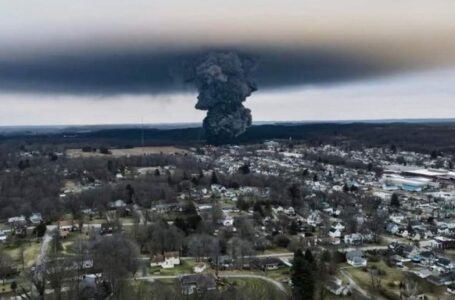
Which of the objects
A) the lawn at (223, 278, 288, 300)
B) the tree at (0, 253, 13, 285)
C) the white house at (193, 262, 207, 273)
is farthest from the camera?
the white house at (193, 262, 207, 273)

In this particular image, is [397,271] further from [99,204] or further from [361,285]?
[99,204]

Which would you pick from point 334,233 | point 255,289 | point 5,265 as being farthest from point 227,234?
point 5,265

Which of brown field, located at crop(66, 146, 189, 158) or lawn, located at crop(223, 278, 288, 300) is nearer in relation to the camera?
lawn, located at crop(223, 278, 288, 300)

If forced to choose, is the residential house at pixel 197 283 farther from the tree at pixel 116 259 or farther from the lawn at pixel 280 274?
the lawn at pixel 280 274

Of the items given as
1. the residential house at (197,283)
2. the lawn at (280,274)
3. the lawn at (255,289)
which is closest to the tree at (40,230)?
the residential house at (197,283)

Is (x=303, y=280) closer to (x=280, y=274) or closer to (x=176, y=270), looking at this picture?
(x=280, y=274)

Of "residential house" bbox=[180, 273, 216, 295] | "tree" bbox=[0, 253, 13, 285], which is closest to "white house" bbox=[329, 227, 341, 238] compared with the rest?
"residential house" bbox=[180, 273, 216, 295]

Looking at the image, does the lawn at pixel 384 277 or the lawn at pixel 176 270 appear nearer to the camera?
the lawn at pixel 384 277

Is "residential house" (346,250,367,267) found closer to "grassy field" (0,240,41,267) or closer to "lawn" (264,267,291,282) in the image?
"lawn" (264,267,291,282)

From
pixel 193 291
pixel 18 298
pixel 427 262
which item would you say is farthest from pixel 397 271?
pixel 18 298
